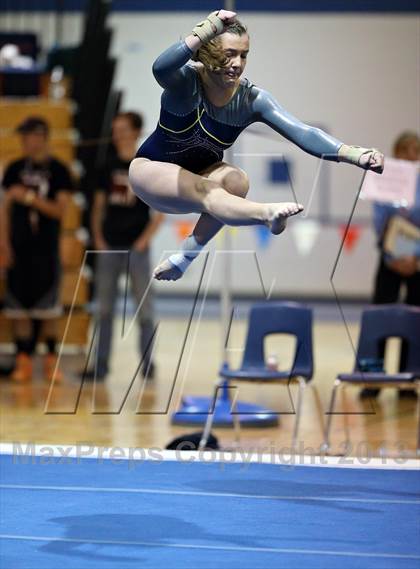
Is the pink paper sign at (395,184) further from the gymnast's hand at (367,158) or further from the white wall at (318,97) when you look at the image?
the white wall at (318,97)

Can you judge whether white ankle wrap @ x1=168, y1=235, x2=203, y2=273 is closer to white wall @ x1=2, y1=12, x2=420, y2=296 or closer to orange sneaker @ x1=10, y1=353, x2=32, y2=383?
orange sneaker @ x1=10, y1=353, x2=32, y2=383

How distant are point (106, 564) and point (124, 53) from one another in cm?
906

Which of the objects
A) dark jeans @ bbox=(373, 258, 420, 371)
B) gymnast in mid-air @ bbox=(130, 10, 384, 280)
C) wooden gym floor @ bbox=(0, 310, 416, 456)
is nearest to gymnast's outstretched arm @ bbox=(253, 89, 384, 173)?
gymnast in mid-air @ bbox=(130, 10, 384, 280)

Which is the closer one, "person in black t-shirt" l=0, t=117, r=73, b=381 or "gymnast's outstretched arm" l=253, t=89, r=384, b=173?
"gymnast's outstretched arm" l=253, t=89, r=384, b=173

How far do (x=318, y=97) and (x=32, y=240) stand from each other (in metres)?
4.90

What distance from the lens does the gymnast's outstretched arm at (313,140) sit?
333 cm

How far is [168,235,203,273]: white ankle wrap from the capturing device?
3742 mm

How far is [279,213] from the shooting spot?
3150 mm

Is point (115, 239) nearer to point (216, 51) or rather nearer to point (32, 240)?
point (32, 240)

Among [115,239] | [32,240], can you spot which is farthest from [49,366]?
[115,239]

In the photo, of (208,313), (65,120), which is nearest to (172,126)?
(65,120)

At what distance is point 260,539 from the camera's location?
3.65 metres

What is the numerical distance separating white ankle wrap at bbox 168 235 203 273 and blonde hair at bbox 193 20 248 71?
604 millimetres

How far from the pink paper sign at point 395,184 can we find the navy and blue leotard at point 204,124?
2.70m
